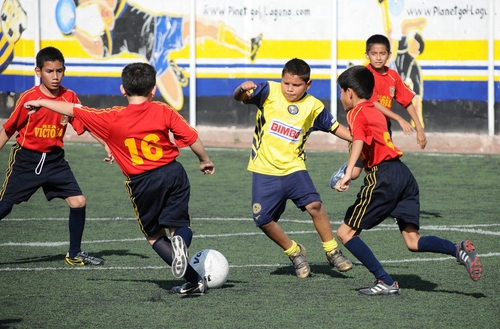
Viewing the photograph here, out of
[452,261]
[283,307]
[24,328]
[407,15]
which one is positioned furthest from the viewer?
[407,15]

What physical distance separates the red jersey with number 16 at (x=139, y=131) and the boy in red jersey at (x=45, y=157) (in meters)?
1.33

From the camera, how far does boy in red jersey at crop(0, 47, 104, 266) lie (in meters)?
7.87

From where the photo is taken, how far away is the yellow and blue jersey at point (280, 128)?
7.34 m

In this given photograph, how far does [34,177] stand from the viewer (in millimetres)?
7918

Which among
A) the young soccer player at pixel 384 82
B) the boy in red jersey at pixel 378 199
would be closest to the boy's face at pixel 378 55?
the young soccer player at pixel 384 82

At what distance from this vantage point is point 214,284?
681 cm

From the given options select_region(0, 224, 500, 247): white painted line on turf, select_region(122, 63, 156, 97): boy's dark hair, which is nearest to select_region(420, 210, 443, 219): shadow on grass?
select_region(0, 224, 500, 247): white painted line on turf

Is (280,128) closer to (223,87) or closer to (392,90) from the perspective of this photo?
(392,90)

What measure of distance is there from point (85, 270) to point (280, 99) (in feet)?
6.88

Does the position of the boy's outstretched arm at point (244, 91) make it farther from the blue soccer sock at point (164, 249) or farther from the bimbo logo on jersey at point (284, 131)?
the blue soccer sock at point (164, 249)

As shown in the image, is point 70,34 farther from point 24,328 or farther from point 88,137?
point 24,328

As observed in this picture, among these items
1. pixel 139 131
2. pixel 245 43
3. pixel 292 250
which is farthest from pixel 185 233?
pixel 245 43

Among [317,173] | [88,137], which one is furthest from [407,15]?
[88,137]

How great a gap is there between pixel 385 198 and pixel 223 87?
1183 cm
